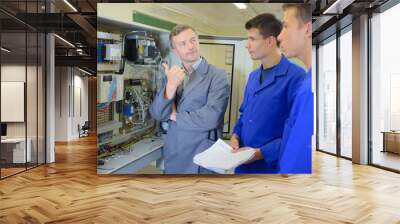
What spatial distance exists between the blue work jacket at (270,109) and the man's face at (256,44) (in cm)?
25

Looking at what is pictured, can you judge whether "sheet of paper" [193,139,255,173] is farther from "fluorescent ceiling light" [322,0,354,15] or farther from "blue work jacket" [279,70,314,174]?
"fluorescent ceiling light" [322,0,354,15]

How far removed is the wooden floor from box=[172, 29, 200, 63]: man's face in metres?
2.03

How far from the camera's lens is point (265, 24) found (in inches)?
252

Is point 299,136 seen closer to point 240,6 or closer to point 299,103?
point 299,103

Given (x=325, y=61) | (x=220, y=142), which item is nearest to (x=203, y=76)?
(x=220, y=142)

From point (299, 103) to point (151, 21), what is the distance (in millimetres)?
2750

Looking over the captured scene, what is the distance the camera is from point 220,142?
6.36 meters

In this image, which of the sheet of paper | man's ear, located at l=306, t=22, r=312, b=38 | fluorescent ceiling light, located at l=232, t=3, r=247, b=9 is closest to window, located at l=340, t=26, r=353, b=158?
man's ear, located at l=306, t=22, r=312, b=38

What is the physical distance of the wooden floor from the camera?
4152 millimetres

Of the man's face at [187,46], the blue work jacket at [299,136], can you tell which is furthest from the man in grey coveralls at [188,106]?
the blue work jacket at [299,136]

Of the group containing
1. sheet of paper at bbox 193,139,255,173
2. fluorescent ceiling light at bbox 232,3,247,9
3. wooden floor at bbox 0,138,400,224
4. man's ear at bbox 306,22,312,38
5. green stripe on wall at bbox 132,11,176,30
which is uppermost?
fluorescent ceiling light at bbox 232,3,247,9

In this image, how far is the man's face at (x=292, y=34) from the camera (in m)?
6.28

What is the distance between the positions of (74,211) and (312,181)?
151 inches

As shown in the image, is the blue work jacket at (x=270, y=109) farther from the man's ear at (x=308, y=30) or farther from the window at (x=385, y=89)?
the window at (x=385, y=89)
